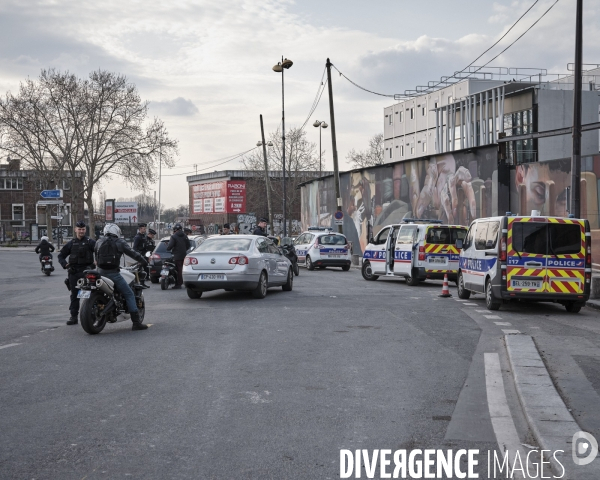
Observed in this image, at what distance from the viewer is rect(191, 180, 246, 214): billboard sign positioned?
11506cm

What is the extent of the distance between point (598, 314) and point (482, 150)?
17055 millimetres

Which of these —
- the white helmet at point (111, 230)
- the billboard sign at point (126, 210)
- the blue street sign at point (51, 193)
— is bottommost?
the white helmet at point (111, 230)

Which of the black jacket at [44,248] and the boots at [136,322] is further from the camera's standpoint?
the black jacket at [44,248]

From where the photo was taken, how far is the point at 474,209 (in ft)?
105

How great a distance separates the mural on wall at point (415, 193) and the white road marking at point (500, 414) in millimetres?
22758

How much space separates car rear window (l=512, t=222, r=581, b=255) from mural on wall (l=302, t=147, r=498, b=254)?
A: 1549 cm

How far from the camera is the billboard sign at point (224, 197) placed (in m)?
115

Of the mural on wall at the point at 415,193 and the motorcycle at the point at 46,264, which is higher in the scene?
the mural on wall at the point at 415,193

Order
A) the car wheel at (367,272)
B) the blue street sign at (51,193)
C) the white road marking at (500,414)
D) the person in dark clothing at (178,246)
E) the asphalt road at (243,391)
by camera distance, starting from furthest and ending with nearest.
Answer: the blue street sign at (51,193), the car wheel at (367,272), the person in dark clothing at (178,246), the white road marking at (500,414), the asphalt road at (243,391)

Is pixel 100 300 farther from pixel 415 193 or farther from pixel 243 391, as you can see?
pixel 415 193

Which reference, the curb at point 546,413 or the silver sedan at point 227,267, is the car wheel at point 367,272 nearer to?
the silver sedan at point 227,267

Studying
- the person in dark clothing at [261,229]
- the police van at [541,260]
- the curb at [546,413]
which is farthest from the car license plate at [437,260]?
the curb at [546,413]

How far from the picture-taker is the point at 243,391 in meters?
7.22

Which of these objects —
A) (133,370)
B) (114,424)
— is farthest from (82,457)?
(133,370)
